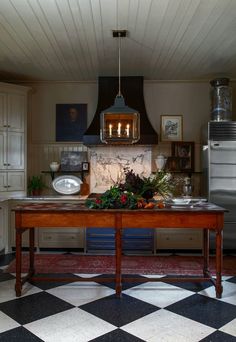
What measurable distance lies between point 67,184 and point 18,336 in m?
3.08

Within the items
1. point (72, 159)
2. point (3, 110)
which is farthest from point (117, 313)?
point (3, 110)

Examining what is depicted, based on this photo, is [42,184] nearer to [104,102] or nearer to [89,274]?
[104,102]

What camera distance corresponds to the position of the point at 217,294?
3.00 m

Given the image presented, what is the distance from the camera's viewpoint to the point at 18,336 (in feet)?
7.47

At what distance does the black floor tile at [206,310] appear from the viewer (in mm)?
2529

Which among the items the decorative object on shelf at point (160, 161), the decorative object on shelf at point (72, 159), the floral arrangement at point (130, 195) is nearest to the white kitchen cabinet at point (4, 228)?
the decorative object on shelf at point (72, 159)

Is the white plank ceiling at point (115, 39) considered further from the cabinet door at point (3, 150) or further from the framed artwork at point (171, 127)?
the cabinet door at point (3, 150)

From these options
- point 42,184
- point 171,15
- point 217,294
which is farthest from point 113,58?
point 217,294

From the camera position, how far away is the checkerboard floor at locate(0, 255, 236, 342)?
2303mm

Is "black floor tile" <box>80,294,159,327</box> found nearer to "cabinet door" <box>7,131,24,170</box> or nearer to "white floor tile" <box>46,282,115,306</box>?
"white floor tile" <box>46,282,115,306</box>

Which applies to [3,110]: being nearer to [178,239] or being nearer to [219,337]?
[178,239]

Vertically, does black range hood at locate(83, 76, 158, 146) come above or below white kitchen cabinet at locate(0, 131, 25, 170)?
above

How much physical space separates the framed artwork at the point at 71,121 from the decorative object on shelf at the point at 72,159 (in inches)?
9.5

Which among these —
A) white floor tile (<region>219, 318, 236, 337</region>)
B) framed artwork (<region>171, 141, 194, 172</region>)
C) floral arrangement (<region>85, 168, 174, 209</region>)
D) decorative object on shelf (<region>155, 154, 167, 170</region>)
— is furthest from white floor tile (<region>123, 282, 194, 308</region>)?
framed artwork (<region>171, 141, 194, 172</region>)
